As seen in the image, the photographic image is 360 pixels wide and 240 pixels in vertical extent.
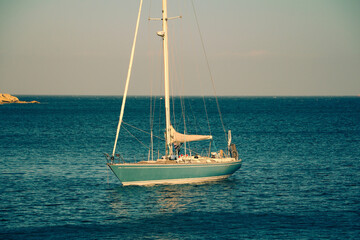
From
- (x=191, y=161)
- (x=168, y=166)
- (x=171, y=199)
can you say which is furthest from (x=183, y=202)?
(x=191, y=161)

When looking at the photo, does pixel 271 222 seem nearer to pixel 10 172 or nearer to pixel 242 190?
pixel 242 190

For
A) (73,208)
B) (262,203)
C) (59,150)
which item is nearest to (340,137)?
(59,150)

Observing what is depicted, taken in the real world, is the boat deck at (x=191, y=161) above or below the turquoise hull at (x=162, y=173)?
above

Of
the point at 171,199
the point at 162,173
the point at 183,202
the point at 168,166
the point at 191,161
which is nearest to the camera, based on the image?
the point at 183,202

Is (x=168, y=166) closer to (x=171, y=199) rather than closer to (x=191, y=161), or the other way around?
(x=191, y=161)

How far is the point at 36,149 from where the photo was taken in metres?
67.7

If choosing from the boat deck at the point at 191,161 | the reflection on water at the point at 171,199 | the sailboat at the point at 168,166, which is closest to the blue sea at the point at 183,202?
the reflection on water at the point at 171,199

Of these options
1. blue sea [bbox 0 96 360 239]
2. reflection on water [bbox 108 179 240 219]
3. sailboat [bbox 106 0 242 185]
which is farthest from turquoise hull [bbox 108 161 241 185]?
blue sea [bbox 0 96 360 239]

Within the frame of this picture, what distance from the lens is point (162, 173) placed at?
39469mm

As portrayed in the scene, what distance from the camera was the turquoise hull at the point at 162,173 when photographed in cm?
3878

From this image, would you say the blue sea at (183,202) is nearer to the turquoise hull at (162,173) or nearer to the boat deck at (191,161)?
the turquoise hull at (162,173)

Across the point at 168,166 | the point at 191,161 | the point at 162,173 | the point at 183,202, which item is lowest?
the point at 183,202

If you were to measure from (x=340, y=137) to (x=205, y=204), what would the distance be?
186 ft

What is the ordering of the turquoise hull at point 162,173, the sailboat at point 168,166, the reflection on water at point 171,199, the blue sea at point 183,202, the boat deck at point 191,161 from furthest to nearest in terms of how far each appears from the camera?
the boat deck at point 191,161, the sailboat at point 168,166, the turquoise hull at point 162,173, the reflection on water at point 171,199, the blue sea at point 183,202
